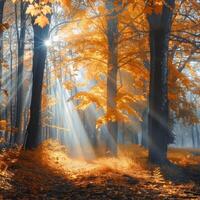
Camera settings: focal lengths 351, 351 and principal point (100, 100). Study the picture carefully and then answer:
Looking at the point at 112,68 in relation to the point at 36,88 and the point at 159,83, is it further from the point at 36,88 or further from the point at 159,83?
the point at 159,83

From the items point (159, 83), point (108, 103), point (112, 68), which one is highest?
point (112, 68)

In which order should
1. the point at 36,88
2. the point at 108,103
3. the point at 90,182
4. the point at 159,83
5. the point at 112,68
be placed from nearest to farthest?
the point at 90,182 < the point at 159,83 < the point at 36,88 < the point at 108,103 < the point at 112,68

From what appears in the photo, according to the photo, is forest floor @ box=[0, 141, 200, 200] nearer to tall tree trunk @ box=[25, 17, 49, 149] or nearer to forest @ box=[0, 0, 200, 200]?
forest @ box=[0, 0, 200, 200]

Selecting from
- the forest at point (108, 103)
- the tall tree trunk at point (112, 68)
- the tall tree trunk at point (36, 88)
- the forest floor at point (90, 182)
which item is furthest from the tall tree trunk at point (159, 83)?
the tall tree trunk at point (36, 88)

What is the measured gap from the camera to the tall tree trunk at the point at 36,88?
1484 cm

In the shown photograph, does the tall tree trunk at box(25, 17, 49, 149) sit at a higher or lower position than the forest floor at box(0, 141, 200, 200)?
higher

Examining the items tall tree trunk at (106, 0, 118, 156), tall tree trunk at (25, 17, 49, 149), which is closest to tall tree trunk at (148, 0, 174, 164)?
tall tree trunk at (106, 0, 118, 156)

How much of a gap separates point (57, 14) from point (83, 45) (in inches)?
268

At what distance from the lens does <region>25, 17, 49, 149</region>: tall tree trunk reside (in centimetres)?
1484

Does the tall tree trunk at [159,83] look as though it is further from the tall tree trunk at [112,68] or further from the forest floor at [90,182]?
the tall tree trunk at [112,68]

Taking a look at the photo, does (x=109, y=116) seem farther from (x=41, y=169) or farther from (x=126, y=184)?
(x=126, y=184)

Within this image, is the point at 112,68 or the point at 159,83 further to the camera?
the point at 112,68

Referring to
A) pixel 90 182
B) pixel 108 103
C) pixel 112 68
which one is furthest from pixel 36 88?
pixel 90 182

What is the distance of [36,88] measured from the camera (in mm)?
15211
